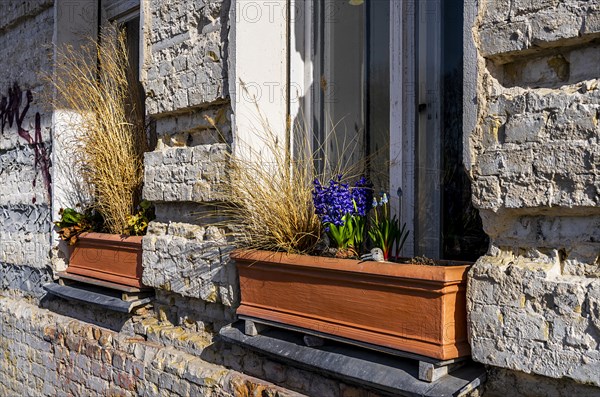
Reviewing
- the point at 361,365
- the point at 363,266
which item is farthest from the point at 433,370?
the point at 363,266

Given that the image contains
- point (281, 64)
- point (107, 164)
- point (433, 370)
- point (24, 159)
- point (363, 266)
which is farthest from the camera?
point (24, 159)

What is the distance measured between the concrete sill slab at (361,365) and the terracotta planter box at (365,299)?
0.09 meters

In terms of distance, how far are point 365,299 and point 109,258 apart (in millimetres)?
→ 2476

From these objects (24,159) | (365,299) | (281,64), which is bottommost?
(365,299)

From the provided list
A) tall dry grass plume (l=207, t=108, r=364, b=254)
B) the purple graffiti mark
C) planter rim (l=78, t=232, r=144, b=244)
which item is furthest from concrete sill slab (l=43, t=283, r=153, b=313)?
tall dry grass plume (l=207, t=108, r=364, b=254)

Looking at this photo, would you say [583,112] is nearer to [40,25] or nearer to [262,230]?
[262,230]

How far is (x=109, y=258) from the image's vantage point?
15.3 ft

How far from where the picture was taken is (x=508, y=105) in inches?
96.0

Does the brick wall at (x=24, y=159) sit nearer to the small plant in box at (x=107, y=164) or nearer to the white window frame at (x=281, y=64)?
the small plant in box at (x=107, y=164)

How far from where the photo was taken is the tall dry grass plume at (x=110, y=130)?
15.4 feet

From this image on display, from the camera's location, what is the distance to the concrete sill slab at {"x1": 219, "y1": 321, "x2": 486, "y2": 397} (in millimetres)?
2480

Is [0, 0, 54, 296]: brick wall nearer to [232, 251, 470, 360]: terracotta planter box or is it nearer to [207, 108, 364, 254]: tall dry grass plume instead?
[207, 108, 364, 254]: tall dry grass plume

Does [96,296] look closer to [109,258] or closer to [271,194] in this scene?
[109,258]

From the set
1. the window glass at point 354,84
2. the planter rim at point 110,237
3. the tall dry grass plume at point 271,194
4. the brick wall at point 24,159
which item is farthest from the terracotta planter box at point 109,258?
the window glass at point 354,84
